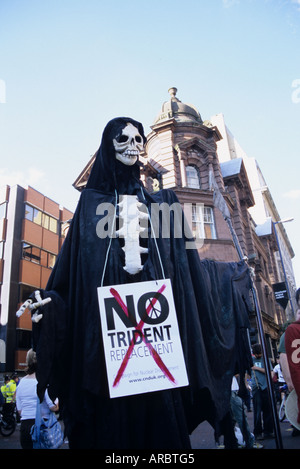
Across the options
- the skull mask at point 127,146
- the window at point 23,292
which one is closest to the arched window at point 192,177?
the window at point 23,292

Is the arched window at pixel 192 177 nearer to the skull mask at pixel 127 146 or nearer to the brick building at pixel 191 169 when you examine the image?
the brick building at pixel 191 169

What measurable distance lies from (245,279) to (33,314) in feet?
6.39

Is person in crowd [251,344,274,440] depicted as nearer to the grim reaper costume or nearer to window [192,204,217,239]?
the grim reaper costume

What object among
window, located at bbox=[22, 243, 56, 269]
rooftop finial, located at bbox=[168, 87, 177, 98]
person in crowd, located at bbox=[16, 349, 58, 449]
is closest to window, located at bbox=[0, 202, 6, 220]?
window, located at bbox=[22, 243, 56, 269]

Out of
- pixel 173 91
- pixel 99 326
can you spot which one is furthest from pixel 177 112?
pixel 99 326

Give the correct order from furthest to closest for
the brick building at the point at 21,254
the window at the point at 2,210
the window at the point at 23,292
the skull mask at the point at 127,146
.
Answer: the window at the point at 2,210
the window at the point at 23,292
the brick building at the point at 21,254
the skull mask at the point at 127,146

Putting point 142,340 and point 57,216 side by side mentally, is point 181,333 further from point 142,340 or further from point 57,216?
point 57,216

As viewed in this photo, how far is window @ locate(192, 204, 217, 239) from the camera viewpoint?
19969 mm

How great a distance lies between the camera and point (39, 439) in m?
4.25

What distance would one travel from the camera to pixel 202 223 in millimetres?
20234

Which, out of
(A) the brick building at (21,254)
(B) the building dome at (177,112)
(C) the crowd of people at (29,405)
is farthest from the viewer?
(A) the brick building at (21,254)

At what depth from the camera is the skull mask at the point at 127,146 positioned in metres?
3.42

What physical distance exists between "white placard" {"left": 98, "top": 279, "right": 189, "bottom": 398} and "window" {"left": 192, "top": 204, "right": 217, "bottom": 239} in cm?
1732

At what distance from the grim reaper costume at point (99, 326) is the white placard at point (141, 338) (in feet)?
0.54
